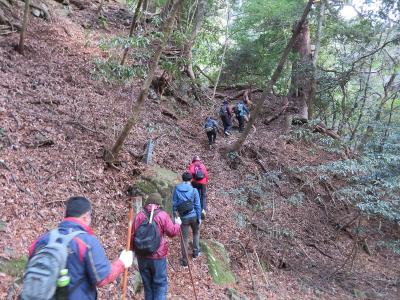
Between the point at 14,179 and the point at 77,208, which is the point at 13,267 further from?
the point at 77,208

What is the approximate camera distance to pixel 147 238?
5145 millimetres

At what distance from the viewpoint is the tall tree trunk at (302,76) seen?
1823 cm

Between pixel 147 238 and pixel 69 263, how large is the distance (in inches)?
84.8

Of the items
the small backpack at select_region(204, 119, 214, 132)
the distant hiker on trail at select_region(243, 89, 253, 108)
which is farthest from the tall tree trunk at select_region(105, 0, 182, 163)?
the distant hiker on trail at select_region(243, 89, 253, 108)

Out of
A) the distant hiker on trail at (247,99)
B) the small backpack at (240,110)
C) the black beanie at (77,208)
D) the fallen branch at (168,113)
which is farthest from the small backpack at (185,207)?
the distant hiker on trail at (247,99)

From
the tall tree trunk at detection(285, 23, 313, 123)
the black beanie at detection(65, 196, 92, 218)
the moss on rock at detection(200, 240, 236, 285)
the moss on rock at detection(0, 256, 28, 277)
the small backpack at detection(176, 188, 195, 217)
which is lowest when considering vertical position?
the moss on rock at detection(200, 240, 236, 285)

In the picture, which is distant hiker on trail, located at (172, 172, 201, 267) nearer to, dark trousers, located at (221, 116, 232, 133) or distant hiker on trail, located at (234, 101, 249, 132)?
dark trousers, located at (221, 116, 232, 133)

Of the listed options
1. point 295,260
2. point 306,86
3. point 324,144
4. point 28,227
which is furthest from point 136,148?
point 306,86

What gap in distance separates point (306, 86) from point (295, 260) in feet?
33.6

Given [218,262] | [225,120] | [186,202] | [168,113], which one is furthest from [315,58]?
[186,202]

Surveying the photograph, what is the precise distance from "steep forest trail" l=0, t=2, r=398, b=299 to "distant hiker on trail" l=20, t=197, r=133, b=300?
2.68 m

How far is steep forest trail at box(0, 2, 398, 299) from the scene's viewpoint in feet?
24.8

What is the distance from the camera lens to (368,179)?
35.7ft

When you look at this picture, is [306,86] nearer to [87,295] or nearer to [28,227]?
[28,227]
